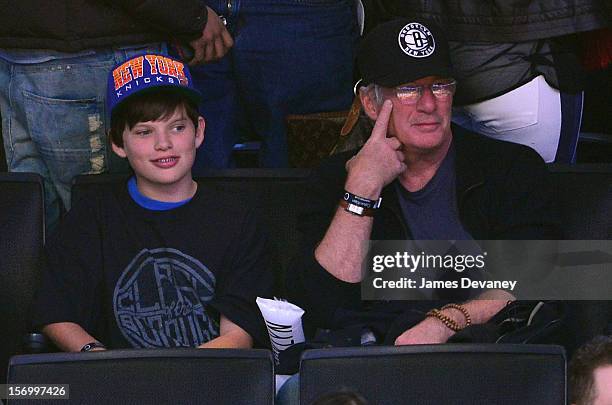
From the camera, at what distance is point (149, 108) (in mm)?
3188

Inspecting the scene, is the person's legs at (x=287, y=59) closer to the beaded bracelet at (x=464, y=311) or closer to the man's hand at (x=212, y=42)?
the man's hand at (x=212, y=42)

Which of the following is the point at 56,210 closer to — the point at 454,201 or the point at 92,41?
the point at 92,41

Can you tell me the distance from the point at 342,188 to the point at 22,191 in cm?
80

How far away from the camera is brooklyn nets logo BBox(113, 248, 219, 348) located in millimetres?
3100

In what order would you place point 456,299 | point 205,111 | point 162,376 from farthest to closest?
point 205,111
point 456,299
point 162,376

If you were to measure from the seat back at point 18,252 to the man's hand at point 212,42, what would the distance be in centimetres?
52

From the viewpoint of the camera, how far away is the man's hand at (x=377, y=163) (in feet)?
10.0

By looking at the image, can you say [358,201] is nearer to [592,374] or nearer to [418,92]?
[418,92]

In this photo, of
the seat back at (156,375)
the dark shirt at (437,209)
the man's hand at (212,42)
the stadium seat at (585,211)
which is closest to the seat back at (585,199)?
the stadium seat at (585,211)

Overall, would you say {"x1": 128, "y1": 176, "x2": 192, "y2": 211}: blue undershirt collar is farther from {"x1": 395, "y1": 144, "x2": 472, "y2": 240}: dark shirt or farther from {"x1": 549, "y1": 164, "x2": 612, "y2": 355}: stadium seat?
{"x1": 549, "y1": 164, "x2": 612, "y2": 355}: stadium seat

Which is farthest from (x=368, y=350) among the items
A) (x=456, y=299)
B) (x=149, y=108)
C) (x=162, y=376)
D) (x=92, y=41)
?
(x=92, y=41)

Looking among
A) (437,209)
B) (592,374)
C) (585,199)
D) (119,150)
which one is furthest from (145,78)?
(592,374)

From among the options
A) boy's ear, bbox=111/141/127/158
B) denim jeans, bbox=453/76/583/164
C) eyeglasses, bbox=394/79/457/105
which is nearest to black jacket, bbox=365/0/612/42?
denim jeans, bbox=453/76/583/164

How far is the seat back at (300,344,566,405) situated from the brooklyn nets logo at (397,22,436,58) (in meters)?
0.92
